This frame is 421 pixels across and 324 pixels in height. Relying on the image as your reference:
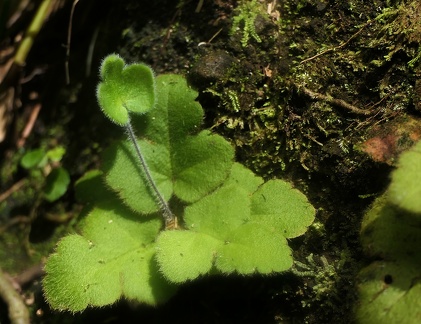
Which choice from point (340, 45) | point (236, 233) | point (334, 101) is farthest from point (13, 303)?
point (340, 45)

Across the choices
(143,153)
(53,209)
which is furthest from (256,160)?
(53,209)

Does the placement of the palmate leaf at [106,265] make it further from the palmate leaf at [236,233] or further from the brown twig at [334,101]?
the brown twig at [334,101]

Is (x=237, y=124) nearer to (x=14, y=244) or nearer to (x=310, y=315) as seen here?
(x=310, y=315)

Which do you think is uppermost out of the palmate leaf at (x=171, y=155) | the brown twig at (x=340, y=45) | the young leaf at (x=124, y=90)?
the young leaf at (x=124, y=90)

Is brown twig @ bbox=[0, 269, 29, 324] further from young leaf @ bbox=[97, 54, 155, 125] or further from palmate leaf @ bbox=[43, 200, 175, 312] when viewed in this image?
young leaf @ bbox=[97, 54, 155, 125]

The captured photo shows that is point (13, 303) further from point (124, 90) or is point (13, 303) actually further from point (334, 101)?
point (334, 101)

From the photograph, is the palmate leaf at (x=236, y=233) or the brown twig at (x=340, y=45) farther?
the brown twig at (x=340, y=45)

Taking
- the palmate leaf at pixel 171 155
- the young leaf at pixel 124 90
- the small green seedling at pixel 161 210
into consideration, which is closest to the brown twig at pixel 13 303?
the small green seedling at pixel 161 210
